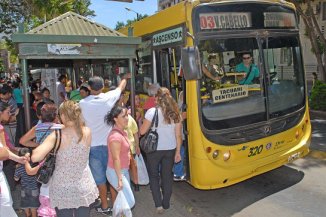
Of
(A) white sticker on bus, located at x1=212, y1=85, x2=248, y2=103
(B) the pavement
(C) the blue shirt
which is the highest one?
(C) the blue shirt

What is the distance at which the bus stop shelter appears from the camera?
4473mm

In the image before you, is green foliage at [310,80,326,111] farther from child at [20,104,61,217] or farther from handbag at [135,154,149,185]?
child at [20,104,61,217]

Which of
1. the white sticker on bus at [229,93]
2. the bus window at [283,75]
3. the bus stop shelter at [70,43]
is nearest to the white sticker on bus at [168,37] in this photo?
the bus stop shelter at [70,43]

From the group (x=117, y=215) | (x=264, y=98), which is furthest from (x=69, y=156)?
(x=264, y=98)

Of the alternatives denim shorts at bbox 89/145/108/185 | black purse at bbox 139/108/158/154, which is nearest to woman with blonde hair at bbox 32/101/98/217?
denim shorts at bbox 89/145/108/185

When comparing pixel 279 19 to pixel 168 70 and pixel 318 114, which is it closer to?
pixel 168 70

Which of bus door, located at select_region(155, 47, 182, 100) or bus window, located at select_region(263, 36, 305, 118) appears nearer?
bus window, located at select_region(263, 36, 305, 118)

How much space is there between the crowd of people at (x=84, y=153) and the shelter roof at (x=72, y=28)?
0.82 metres

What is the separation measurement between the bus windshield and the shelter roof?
58.0 inches

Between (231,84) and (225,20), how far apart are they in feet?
3.02

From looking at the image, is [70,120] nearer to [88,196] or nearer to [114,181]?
[88,196]

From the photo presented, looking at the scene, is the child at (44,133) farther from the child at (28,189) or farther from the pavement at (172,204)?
the pavement at (172,204)

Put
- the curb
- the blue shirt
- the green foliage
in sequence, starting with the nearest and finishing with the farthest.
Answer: the blue shirt → the curb → the green foliage

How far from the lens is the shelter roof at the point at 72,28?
4.73m
